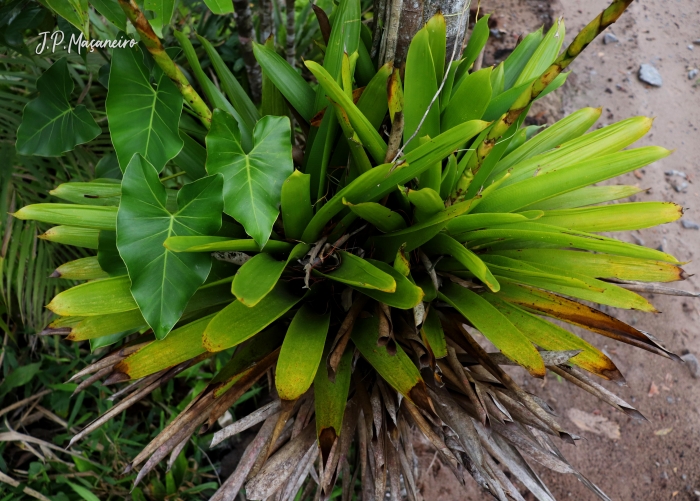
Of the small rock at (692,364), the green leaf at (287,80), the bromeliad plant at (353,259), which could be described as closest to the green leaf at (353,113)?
the bromeliad plant at (353,259)

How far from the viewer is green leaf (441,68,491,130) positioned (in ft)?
3.27

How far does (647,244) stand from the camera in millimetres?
2119

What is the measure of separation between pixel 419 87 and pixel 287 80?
0.32m

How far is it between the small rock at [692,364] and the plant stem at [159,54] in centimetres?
192

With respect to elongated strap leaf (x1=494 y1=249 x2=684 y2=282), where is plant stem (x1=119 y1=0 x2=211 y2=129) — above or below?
above

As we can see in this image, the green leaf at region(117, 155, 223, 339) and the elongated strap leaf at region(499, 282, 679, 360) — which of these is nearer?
the green leaf at region(117, 155, 223, 339)

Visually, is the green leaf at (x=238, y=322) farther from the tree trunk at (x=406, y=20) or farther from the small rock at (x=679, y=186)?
the small rock at (x=679, y=186)

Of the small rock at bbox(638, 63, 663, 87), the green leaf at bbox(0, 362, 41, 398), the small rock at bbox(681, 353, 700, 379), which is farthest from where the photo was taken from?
the small rock at bbox(638, 63, 663, 87)

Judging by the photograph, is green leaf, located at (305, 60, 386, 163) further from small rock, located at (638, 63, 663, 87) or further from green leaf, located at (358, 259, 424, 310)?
small rock, located at (638, 63, 663, 87)

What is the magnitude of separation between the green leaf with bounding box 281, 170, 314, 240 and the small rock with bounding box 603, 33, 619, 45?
252cm

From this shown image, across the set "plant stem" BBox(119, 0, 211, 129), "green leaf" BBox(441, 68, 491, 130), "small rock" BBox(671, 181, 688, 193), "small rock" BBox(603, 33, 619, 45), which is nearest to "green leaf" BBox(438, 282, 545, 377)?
"green leaf" BBox(441, 68, 491, 130)

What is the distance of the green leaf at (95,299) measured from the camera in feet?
3.02

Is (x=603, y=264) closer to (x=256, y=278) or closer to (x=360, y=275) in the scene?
(x=360, y=275)

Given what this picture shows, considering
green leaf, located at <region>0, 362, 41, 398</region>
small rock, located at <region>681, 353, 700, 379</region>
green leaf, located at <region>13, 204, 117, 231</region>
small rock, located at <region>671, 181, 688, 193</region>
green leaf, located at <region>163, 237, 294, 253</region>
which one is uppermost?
green leaf, located at <region>163, 237, 294, 253</region>
